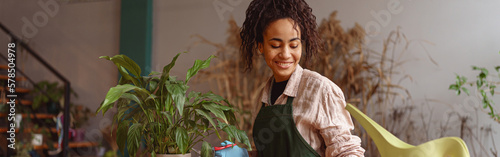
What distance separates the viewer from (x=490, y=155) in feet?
9.82

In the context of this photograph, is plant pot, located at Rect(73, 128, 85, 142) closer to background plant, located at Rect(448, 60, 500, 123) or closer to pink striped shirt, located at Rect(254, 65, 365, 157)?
background plant, located at Rect(448, 60, 500, 123)

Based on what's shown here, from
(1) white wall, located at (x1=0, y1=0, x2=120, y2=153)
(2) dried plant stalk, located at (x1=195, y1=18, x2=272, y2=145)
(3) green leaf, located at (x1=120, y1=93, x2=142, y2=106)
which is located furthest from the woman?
(1) white wall, located at (x1=0, y1=0, x2=120, y2=153)

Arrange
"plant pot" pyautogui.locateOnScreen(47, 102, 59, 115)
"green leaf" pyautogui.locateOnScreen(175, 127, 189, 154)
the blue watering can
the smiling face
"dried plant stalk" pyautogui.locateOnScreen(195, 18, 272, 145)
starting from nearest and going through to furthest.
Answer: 1. the smiling face
2. the blue watering can
3. "green leaf" pyautogui.locateOnScreen(175, 127, 189, 154)
4. "dried plant stalk" pyautogui.locateOnScreen(195, 18, 272, 145)
5. "plant pot" pyautogui.locateOnScreen(47, 102, 59, 115)

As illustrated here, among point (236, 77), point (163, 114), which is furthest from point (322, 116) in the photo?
point (236, 77)

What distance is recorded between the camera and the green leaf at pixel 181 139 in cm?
179

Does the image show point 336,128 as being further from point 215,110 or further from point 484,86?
point 484,86

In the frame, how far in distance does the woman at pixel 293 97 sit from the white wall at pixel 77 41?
136 inches

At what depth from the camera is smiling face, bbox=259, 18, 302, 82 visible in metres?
1.13

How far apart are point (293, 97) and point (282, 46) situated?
0.47 ft

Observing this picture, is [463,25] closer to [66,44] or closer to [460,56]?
[460,56]

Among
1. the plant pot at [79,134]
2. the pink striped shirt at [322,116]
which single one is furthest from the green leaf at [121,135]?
the plant pot at [79,134]

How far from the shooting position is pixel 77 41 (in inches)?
196

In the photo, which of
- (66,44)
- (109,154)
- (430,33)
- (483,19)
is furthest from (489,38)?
(66,44)

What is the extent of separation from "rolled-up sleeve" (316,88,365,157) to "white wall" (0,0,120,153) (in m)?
3.64
